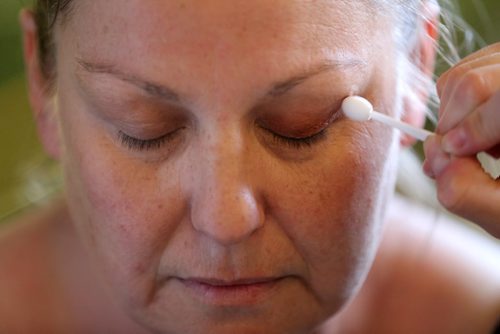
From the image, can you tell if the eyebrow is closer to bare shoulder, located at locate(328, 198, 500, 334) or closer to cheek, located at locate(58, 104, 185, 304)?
cheek, located at locate(58, 104, 185, 304)

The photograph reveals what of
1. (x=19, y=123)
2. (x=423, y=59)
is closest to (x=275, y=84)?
(x=423, y=59)

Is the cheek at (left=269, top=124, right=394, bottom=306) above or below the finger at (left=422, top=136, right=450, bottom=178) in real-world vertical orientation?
below

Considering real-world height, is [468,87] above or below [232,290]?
above

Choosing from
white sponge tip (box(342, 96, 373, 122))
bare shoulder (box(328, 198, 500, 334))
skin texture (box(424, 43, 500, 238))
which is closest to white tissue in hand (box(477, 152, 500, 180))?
skin texture (box(424, 43, 500, 238))

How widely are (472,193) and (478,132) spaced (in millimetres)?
55

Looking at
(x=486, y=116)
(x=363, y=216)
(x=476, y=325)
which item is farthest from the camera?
(x=476, y=325)

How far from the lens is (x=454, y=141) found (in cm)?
72

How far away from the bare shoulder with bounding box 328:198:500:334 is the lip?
14.8 inches

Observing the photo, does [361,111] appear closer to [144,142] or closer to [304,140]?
[304,140]

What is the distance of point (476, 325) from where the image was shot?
1.23 metres

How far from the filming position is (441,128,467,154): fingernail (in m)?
0.72

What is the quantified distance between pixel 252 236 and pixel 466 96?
263mm

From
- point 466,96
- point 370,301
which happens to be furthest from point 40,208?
point 466,96

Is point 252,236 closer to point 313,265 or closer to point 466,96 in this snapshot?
point 313,265
